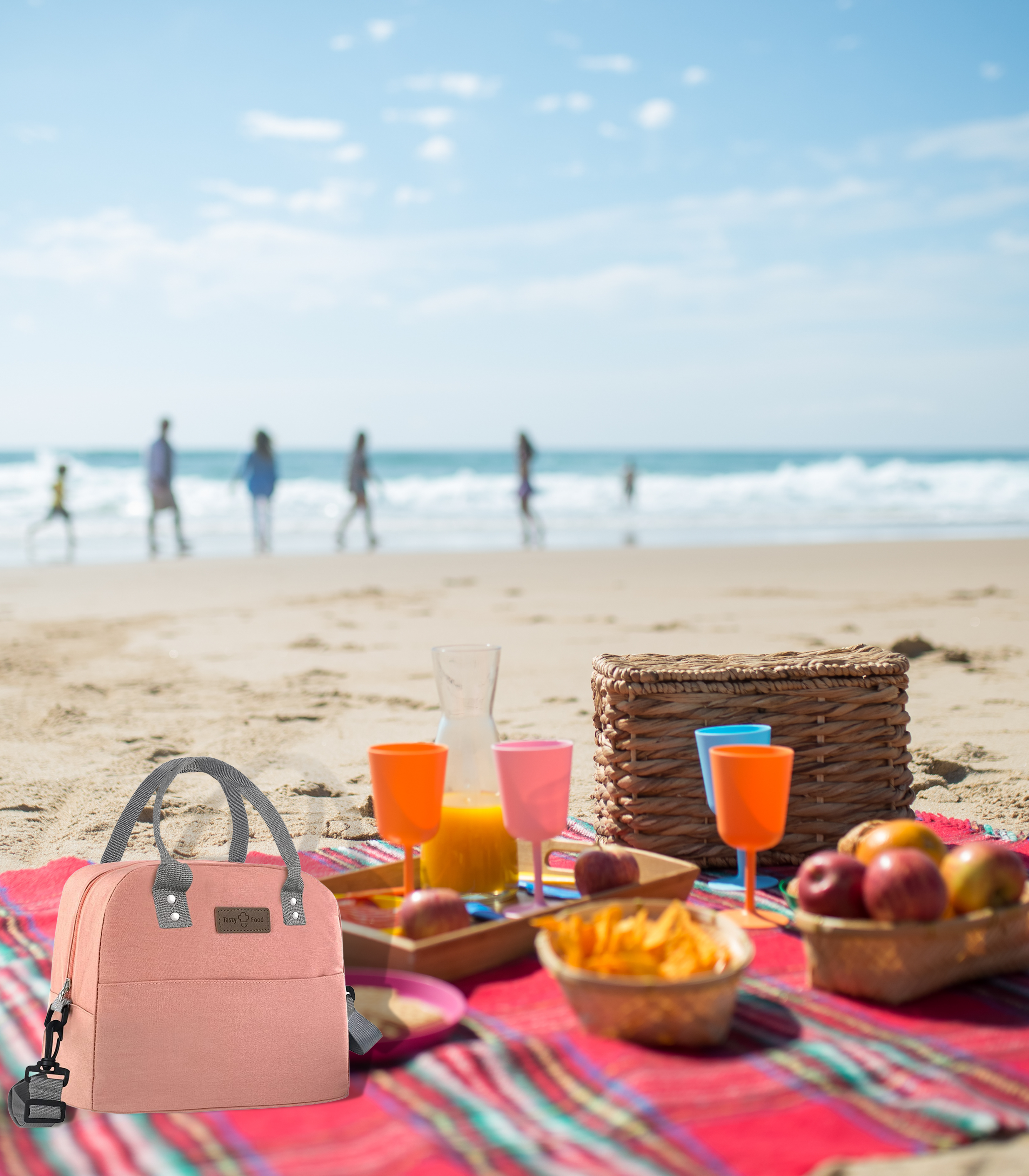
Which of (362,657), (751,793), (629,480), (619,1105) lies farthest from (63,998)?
(629,480)

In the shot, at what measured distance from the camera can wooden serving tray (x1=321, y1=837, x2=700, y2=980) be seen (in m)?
1.72

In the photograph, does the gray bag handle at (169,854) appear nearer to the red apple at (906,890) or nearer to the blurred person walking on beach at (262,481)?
the red apple at (906,890)

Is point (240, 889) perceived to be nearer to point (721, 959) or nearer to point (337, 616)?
point (721, 959)

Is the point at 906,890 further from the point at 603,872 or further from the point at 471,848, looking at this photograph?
the point at 471,848

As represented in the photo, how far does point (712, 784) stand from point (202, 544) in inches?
540


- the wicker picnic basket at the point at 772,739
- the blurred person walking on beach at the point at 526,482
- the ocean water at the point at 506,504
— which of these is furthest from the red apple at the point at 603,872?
the blurred person walking on beach at the point at 526,482

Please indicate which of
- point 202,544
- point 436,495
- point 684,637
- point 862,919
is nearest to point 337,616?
point 684,637

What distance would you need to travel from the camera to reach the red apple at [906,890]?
162cm

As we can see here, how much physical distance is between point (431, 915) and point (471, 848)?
0.81 ft

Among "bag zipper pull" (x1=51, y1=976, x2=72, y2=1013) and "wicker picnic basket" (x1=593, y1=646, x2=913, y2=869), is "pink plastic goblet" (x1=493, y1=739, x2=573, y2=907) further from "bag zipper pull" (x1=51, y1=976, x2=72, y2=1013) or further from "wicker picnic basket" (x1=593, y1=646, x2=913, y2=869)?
"bag zipper pull" (x1=51, y1=976, x2=72, y2=1013)

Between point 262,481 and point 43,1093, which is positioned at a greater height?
point 262,481

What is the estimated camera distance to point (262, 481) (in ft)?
43.6

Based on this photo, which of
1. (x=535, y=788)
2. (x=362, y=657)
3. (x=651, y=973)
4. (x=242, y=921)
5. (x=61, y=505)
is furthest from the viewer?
(x=61, y=505)

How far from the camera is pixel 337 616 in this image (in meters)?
7.64
